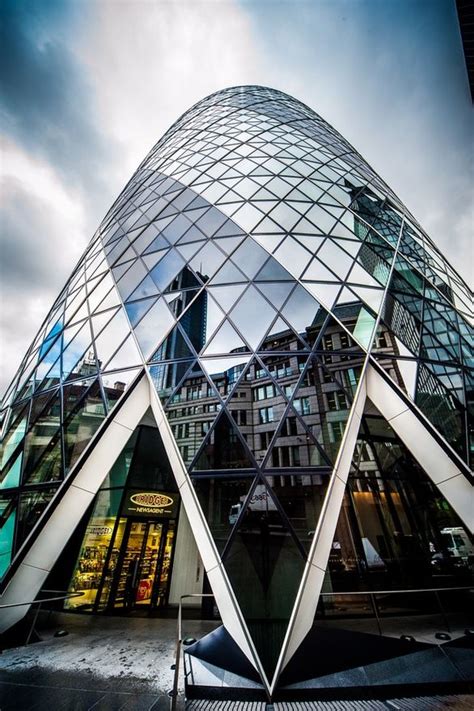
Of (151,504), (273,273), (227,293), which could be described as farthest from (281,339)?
(151,504)

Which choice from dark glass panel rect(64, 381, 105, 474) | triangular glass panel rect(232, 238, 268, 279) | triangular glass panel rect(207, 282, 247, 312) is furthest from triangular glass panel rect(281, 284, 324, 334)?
dark glass panel rect(64, 381, 105, 474)

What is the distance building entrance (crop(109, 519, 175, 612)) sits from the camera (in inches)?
413

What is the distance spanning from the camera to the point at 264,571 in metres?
7.00

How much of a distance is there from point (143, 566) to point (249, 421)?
24.0 ft

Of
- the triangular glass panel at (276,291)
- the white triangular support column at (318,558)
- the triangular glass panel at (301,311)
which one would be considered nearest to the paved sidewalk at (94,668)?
the white triangular support column at (318,558)

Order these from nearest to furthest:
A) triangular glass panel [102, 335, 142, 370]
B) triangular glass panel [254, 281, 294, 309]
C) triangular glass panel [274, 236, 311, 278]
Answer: triangular glass panel [102, 335, 142, 370]
triangular glass panel [254, 281, 294, 309]
triangular glass panel [274, 236, 311, 278]

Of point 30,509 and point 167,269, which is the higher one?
point 167,269

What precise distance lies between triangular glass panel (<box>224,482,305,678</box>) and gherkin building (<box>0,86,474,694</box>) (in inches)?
1.6

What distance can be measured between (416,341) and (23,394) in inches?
652

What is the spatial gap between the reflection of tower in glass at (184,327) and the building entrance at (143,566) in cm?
603

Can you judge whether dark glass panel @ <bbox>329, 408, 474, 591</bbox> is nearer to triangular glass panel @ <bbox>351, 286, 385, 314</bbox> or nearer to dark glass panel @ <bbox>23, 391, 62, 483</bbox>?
triangular glass panel @ <bbox>351, 286, 385, 314</bbox>

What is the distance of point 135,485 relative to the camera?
11.7 m

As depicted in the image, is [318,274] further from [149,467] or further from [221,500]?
[149,467]

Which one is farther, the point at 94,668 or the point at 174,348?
the point at 174,348
